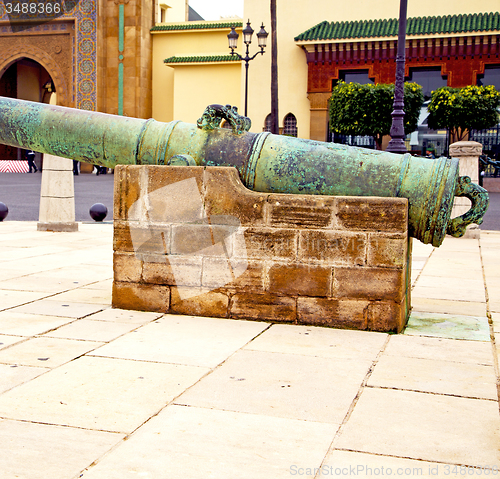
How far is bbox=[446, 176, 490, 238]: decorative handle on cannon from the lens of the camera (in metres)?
3.91

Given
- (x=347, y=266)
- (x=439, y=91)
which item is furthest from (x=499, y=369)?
(x=439, y=91)

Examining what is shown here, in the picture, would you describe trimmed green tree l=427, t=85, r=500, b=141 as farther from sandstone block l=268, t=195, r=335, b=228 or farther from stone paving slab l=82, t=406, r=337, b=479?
stone paving slab l=82, t=406, r=337, b=479

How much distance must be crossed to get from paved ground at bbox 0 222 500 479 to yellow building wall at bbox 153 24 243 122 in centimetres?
2692

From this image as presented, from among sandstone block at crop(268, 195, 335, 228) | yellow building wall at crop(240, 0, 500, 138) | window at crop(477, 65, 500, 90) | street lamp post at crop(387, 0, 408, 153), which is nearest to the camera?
sandstone block at crop(268, 195, 335, 228)

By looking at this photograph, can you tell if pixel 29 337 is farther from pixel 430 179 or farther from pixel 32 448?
pixel 430 179

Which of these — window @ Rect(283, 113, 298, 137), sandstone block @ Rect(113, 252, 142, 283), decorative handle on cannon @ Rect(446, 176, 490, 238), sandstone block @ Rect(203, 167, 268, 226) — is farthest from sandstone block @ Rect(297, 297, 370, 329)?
window @ Rect(283, 113, 298, 137)

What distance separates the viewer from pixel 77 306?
425cm

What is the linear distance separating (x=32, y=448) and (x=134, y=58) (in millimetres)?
30715

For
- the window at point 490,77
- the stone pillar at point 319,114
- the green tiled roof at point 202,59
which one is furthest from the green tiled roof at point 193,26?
the window at point 490,77

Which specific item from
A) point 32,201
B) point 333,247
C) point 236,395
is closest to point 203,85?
point 32,201

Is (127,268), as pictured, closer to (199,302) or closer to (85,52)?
(199,302)

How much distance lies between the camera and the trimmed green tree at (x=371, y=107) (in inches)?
968

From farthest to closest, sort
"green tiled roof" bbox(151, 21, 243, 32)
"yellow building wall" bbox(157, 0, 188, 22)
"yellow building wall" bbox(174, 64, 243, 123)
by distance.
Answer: "yellow building wall" bbox(157, 0, 188, 22)
"green tiled roof" bbox(151, 21, 243, 32)
"yellow building wall" bbox(174, 64, 243, 123)

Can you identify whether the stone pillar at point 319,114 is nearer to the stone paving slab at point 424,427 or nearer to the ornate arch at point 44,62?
the ornate arch at point 44,62
